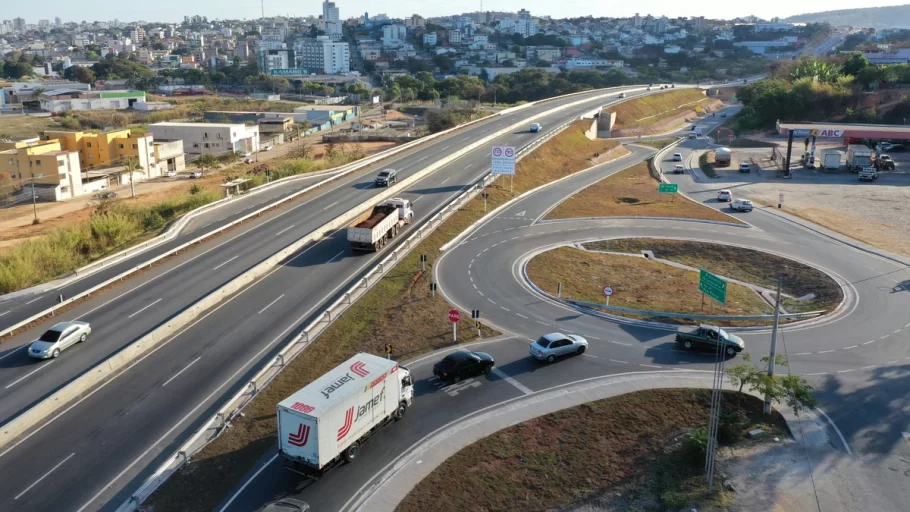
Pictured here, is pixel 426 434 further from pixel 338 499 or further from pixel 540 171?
pixel 540 171

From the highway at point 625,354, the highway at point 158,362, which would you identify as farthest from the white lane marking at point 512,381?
the highway at point 158,362

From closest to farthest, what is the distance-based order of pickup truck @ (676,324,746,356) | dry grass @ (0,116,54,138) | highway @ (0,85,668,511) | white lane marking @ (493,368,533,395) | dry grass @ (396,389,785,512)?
dry grass @ (396,389,785,512) → highway @ (0,85,668,511) → white lane marking @ (493,368,533,395) → pickup truck @ (676,324,746,356) → dry grass @ (0,116,54,138)

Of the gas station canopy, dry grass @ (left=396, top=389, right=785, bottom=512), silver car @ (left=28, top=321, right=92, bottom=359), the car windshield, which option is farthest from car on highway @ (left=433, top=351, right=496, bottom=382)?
the gas station canopy

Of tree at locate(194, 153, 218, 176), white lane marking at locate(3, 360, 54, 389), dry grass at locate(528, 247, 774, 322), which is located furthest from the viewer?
tree at locate(194, 153, 218, 176)

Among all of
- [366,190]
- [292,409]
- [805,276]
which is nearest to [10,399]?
[292,409]

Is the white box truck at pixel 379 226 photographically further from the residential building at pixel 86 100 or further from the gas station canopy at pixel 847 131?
the residential building at pixel 86 100

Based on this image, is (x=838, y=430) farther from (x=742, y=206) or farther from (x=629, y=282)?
(x=742, y=206)

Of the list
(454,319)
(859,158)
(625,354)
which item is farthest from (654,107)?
(454,319)

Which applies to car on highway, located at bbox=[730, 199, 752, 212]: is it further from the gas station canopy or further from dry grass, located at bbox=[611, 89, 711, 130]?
dry grass, located at bbox=[611, 89, 711, 130]
